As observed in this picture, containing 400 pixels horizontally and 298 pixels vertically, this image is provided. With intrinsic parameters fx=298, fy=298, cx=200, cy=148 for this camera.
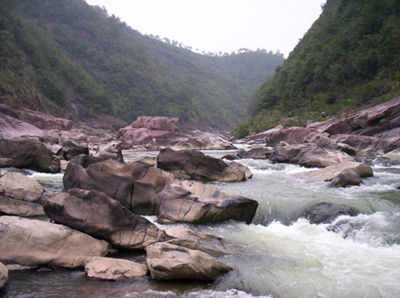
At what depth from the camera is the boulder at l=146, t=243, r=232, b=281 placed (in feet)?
13.9

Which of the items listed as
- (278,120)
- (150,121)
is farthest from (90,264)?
(278,120)

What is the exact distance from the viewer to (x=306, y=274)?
14.9 ft

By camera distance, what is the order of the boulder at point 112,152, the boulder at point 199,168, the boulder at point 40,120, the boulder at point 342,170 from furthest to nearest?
the boulder at point 40,120
the boulder at point 112,152
the boulder at point 199,168
the boulder at point 342,170

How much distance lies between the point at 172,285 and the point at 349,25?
39.6m

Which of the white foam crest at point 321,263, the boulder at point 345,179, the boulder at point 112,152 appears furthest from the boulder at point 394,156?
the boulder at point 112,152

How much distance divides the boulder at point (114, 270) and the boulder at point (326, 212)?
13.2ft

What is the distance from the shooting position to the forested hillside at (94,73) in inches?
1545

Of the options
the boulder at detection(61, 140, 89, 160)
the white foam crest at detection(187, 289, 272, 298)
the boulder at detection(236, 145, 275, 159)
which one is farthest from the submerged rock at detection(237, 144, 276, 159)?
the white foam crest at detection(187, 289, 272, 298)

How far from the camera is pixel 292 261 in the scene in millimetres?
4965

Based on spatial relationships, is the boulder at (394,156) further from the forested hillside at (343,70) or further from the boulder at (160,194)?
the boulder at (160,194)

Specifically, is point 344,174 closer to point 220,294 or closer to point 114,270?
point 220,294

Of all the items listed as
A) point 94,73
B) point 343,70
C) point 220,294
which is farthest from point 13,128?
point 94,73

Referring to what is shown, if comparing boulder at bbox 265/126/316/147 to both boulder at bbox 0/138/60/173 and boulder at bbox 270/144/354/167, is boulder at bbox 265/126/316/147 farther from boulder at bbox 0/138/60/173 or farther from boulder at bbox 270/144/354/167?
boulder at bbox 0/138/60/173

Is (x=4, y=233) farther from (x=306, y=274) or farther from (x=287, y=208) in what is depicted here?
(x=287, y=208)
